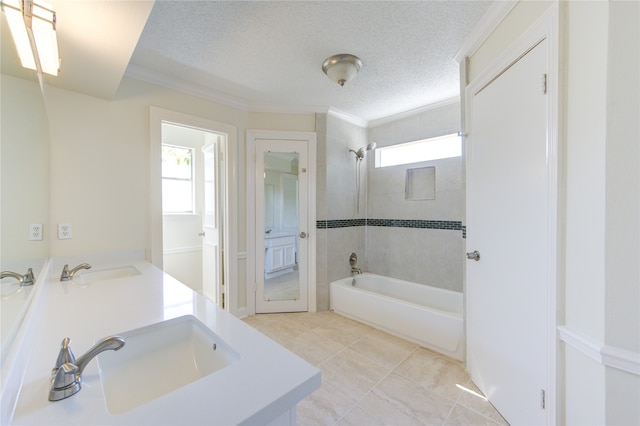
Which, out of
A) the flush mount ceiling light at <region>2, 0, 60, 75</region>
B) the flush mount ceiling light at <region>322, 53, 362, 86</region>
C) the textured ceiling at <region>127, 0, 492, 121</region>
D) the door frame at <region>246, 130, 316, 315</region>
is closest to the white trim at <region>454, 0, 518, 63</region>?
the textured ceiling at <region>127, 0, 492, 121</region>

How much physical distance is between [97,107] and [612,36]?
9.44 ft

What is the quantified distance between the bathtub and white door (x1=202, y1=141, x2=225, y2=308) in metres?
1.34

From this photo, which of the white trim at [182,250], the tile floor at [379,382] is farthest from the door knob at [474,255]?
the white trim at [182,250]

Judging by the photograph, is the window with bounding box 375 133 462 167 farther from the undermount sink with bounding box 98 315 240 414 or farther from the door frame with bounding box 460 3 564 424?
the undermount sink with bounding box 98 315 240 414

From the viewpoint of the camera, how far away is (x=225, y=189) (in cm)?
277

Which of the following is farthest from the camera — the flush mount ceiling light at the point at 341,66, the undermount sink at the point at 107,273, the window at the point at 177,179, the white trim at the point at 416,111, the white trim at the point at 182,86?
the window at the point at 177,179

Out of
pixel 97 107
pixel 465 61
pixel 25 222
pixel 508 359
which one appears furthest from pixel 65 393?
pixel 465 61

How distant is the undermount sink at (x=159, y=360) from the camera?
0.83m

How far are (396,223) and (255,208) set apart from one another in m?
1.77

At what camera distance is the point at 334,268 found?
3.15 meters

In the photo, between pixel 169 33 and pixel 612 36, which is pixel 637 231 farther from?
pixel 169 33

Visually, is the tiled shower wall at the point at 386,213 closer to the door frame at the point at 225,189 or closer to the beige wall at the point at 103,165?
the door frame at the point at 225,189

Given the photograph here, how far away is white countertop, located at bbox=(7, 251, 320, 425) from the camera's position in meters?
0.54

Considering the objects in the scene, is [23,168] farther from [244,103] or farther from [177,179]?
[177,179]
